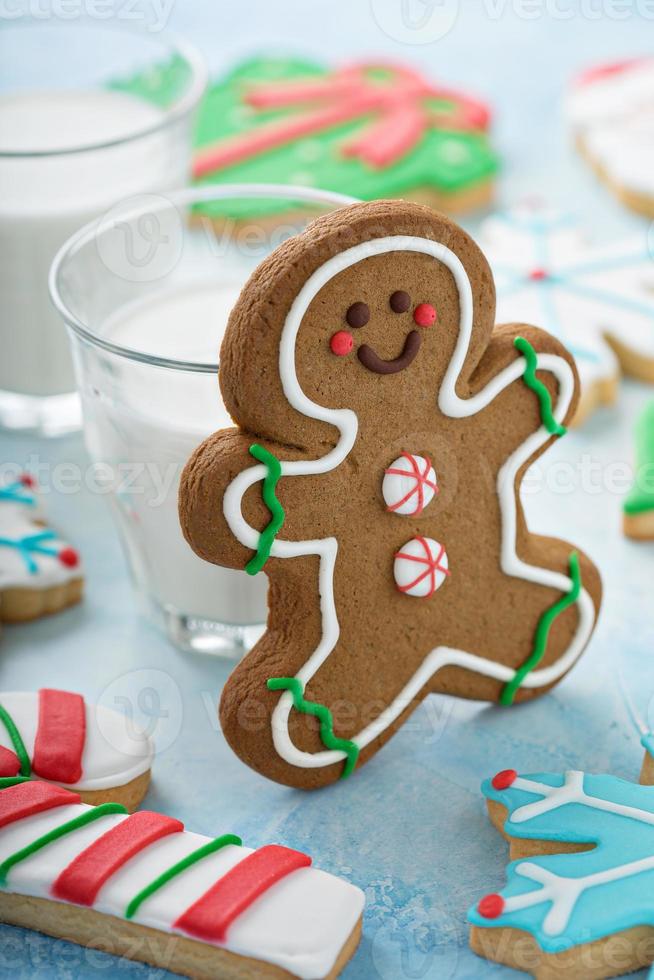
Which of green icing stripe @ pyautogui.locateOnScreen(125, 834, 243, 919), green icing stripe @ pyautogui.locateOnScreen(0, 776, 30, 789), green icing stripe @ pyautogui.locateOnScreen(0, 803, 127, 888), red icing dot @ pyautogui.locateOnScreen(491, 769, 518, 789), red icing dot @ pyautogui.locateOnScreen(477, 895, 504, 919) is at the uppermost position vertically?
green icing stripe @ pyautogui.locateOnScreen(0, 776, 30, 789)

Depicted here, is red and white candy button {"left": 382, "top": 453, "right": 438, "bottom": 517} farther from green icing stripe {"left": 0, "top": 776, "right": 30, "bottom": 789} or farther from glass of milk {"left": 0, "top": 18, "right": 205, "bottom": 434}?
glass of milk {"left": 0, "top": 18, "right": 205, "bottom": 434}

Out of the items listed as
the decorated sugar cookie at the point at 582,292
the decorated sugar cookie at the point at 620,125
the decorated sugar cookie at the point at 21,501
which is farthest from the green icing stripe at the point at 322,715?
the decorated sugar cookie at the point at 620,125

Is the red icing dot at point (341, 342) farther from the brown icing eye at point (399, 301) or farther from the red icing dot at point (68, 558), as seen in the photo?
the red icing dot at point (68, 558)

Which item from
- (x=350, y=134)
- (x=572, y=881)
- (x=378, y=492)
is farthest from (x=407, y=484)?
(x=350, y=134)

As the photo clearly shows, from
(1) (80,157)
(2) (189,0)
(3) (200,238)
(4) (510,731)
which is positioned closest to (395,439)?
(4) (510,731)

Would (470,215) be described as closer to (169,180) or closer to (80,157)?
(169,180)

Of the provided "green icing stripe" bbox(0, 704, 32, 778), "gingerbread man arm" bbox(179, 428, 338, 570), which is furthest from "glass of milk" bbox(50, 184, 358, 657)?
"green icing stripe" bbox(0, 704, 32, 778)

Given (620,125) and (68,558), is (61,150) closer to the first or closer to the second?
(68,558)
